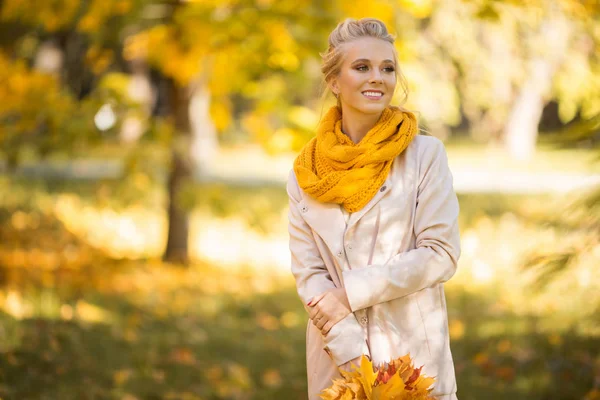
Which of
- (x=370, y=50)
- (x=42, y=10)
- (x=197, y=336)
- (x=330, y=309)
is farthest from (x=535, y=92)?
(x=330, y=309)

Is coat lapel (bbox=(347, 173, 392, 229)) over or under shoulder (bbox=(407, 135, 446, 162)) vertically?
under

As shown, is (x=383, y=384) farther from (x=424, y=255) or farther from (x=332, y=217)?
(x=332, y=217)

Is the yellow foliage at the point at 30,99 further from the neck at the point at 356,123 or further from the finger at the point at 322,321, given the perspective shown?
the finger at the point at 322,321

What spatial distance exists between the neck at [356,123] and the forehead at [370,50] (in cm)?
17

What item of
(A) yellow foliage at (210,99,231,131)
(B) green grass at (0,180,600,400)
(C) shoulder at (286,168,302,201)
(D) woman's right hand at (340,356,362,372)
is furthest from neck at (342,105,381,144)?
(A) yellow foliage at (210,99,231,131)

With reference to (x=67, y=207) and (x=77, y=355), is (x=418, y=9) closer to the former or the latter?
(x=77, y=355)

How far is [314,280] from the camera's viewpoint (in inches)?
93.4

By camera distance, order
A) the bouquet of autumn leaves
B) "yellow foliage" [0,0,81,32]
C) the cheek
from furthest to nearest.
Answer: "yellow foliage" [0,0,81,32] → the cheek → the bouquet of autumn leaves

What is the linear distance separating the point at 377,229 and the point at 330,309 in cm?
29

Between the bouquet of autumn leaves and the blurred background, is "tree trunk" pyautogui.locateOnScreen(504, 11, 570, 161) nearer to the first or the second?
the blurred background

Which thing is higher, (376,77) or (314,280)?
(376,77)

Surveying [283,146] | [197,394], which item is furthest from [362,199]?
[283,146]

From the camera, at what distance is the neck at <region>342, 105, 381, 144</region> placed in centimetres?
242

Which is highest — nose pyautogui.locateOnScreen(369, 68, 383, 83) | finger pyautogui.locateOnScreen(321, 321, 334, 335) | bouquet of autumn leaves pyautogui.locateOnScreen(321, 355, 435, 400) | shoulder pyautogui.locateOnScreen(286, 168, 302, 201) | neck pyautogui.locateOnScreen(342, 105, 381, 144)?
nose pyautogui.locateOnScreen(369, 68, 383, 83)
